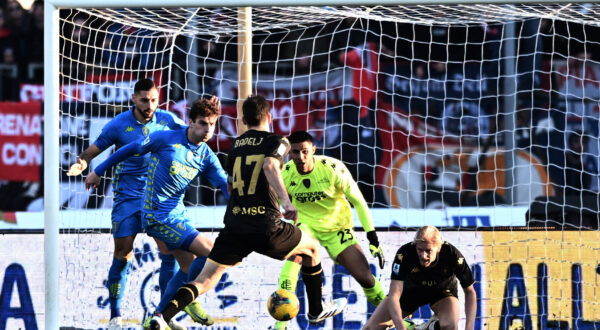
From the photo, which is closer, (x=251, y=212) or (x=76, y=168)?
(x=251, y=212)

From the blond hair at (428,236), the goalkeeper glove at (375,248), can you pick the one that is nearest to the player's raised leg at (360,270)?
the goalkeeper glove at (375,248)

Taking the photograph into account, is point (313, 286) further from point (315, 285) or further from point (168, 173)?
point (168, 173)

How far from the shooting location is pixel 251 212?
6.74m

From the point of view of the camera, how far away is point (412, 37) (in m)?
12.5

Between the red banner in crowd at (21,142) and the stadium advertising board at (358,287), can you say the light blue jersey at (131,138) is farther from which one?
the red banner in crowd at (21,142)

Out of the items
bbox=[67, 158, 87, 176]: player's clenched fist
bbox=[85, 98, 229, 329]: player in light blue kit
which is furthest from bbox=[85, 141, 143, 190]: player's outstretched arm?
bbox=[67, 158, 87, 176]: player's clenched fist

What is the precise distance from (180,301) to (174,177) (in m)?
1.12

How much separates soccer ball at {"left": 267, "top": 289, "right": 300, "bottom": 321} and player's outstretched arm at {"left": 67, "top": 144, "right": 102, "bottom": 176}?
1.78 metres

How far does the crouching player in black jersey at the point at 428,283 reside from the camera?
23.5 ft

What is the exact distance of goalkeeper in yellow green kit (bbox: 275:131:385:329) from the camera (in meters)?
7.90

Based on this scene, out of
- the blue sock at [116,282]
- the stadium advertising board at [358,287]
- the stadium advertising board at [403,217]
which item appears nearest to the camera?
the blue sock at [116,282]

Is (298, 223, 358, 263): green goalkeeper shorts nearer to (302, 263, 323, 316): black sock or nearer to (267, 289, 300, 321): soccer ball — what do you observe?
(302, 263, 323, 316): black sock

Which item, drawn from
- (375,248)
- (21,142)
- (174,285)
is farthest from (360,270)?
(21,142)

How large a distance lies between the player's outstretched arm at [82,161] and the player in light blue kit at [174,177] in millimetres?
103
